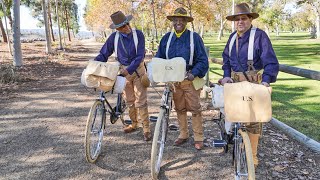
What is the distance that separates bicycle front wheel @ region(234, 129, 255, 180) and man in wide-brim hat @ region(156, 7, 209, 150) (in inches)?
49.2

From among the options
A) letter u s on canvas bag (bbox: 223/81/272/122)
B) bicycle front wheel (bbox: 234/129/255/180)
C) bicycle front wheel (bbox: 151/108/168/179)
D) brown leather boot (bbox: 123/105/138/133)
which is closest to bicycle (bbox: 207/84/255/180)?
bicycle front wheel (bbox: 234/129/255/180)

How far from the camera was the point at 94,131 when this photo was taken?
420 cm

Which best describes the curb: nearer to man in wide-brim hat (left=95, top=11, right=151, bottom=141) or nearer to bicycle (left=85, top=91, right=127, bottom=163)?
man in wide-brim hat (left=95, top=11, right=151, bottom=141)

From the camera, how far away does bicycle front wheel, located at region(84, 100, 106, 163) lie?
3.95 m

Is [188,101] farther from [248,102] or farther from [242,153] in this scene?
[248,102]

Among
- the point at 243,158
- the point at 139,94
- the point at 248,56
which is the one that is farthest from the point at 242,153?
the point at 139,94

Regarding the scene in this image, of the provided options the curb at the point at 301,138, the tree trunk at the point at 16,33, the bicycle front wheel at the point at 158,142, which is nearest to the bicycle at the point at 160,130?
the bicycle front wheel at the point at 158,142

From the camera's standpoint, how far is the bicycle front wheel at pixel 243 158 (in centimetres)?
283

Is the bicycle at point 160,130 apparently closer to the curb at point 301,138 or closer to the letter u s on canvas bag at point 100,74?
the letter u s on canvas bag at point 100,74

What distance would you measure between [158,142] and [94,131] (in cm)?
96

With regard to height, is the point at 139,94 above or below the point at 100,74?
below

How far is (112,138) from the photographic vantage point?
5129 mm

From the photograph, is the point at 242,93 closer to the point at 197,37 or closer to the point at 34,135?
the point at 197,37

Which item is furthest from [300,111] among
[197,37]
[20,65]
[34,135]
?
[20,65]
